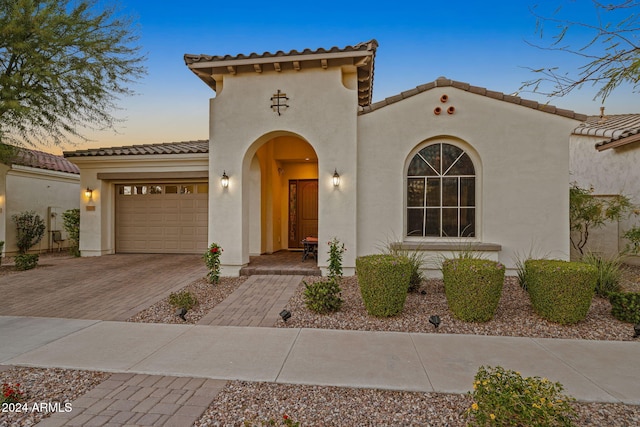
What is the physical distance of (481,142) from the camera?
26.2ft

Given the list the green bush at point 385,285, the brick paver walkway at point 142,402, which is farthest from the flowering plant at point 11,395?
the green bush at point 385,285

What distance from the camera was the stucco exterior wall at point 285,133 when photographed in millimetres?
8297

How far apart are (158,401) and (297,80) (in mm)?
7541

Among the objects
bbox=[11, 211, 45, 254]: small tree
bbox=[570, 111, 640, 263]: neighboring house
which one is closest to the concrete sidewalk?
bbox=[570, 111, 640, 263]: neighboring house

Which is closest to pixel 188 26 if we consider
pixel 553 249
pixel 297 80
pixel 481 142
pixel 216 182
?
pixel 297 80

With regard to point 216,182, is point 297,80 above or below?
above

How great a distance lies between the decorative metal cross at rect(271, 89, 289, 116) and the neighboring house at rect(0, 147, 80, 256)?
965 cm

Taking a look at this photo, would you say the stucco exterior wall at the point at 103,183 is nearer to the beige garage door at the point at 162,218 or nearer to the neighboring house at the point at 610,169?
the beige garage door at the point at 162,218

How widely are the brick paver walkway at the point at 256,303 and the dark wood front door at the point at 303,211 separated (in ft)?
13.6

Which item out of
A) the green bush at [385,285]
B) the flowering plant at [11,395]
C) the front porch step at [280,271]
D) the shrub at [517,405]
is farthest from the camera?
Answer: the front porch step at [280,271]

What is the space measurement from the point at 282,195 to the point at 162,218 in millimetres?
4513

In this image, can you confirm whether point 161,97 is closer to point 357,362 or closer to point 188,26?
point 188,26

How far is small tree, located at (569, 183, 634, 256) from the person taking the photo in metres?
8.80

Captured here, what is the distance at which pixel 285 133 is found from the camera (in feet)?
29.2
